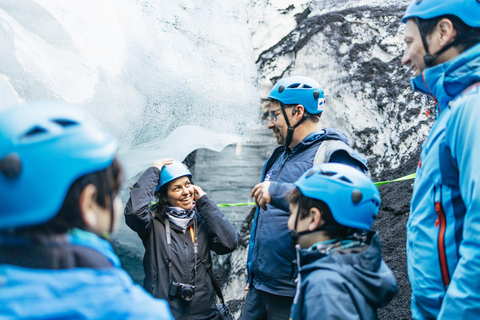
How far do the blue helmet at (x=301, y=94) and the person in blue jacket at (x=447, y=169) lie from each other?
1.14 metres

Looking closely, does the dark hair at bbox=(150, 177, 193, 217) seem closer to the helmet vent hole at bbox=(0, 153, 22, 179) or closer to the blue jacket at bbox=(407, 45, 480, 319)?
the blue jacket at bbox=(407, 45, 480, 319)

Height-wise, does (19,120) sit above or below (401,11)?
below

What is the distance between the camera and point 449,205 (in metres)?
1.64

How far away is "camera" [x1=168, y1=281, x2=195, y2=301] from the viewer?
3072mm

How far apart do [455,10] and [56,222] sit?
175 centimetres

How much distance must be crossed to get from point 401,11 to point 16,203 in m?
5.46

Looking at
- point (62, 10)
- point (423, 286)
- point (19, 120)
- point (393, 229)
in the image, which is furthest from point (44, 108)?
point (393, 229)

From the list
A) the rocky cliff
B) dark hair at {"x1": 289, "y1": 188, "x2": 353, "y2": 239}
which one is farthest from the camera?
the rocky cliff

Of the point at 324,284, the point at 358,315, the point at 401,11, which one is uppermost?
the point at 401,11

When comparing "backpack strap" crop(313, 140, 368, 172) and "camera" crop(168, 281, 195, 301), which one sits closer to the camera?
"backpack strap" crop(313, 140, 368, 172)

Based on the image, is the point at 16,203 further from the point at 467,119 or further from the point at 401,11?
the point at 401,11

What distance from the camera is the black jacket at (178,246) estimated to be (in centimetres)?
314

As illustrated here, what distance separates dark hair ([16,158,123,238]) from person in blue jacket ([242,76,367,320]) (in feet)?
4.52

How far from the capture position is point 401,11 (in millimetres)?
5367
